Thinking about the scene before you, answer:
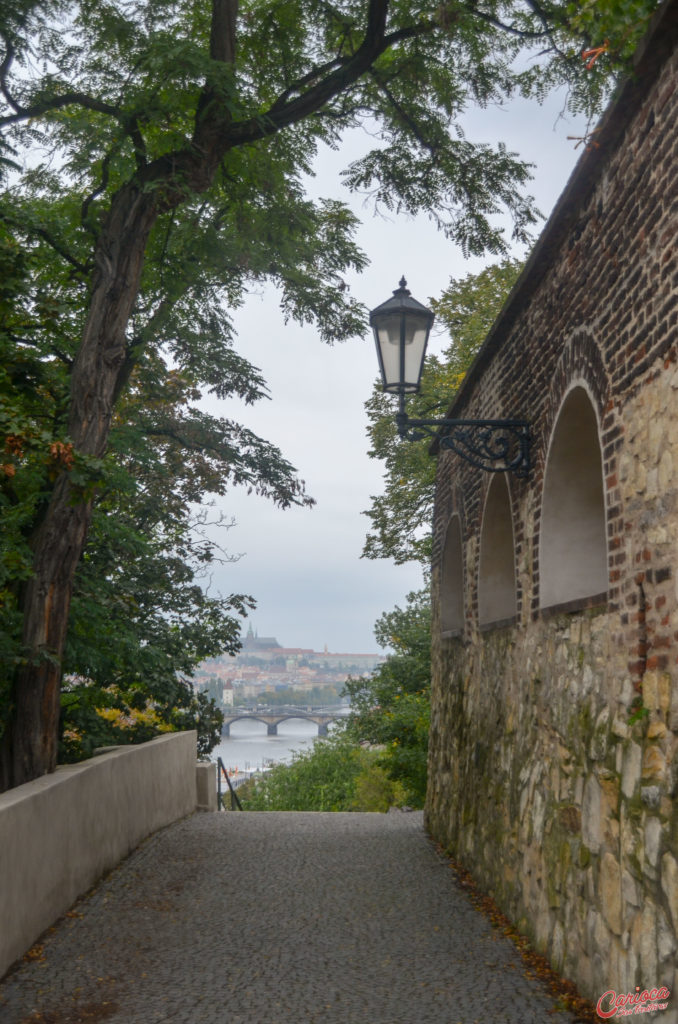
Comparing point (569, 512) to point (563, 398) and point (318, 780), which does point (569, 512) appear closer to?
point (563, 398)

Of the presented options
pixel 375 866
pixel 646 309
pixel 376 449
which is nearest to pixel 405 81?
pixel 646 309

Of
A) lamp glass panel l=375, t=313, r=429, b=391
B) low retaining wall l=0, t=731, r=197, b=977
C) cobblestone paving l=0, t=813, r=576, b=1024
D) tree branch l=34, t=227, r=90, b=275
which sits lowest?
cobblestone paving l=0, t=813, r=576, b=1024

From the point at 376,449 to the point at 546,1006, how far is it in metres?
18.1

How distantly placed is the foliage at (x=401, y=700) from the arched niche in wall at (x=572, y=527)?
10.9m

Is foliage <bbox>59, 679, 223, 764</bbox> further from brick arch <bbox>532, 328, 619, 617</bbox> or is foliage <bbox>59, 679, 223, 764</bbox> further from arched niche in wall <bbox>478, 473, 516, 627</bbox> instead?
brick arch <bbox>532, 328, 619, 617</bbox>

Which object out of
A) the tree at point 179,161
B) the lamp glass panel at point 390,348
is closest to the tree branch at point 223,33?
the tree at point 179,161

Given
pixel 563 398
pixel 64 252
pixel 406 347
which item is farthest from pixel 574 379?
pixel 64 252

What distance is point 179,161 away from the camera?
863cm

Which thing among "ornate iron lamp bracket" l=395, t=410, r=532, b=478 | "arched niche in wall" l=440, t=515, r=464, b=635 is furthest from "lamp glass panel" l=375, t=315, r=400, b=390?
"arched niche in wall" l=440, t=515, r=464, b=635

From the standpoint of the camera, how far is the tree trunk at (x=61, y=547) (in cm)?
749

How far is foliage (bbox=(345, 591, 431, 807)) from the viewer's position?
16.4 metres

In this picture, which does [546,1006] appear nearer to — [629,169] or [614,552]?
[614,552]

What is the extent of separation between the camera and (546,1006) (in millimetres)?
4488

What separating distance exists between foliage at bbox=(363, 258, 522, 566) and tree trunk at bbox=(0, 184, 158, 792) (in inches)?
482
